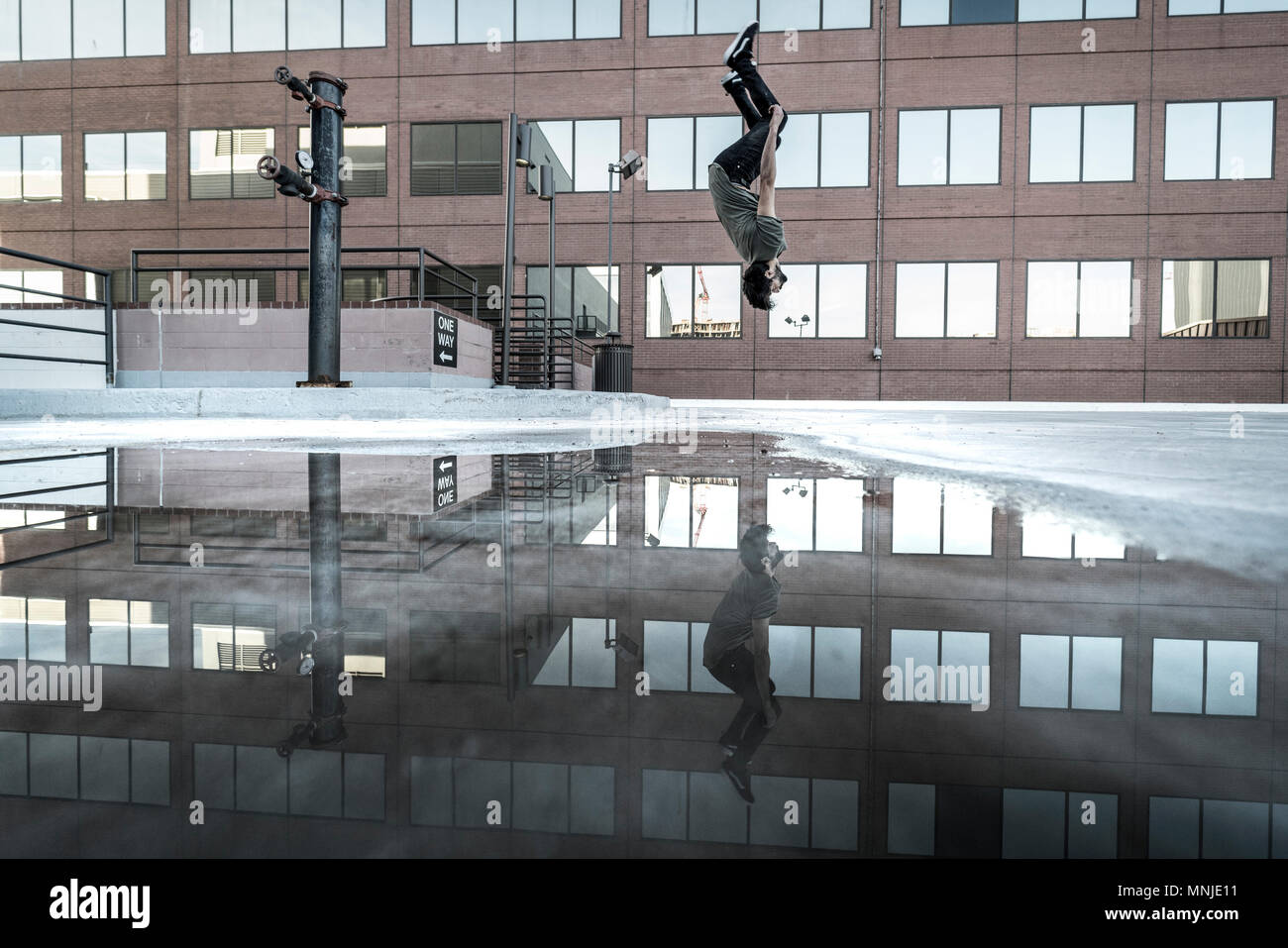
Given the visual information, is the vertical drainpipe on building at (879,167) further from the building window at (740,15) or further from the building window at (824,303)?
the building window at (740,15)

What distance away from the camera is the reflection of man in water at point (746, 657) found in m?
0.94

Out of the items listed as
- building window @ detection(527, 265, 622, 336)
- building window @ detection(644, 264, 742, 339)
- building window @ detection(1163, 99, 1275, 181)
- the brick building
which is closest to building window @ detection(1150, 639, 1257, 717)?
building window @ detection(527, 265, 622, 336)

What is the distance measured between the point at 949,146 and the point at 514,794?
82.8 feet

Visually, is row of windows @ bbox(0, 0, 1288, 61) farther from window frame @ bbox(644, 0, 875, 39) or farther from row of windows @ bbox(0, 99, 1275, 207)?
row of windows @ bbox(0, 99, 1275, 207)

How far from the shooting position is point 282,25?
79.5ft

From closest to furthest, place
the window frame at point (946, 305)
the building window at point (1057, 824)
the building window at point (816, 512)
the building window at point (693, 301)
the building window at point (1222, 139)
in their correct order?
the building window at point (1057, 824) → the building window at point (816, 512) → the building window at point (1222, 139) → the window frame at point (946, 305) → the building window at point (693, 301)

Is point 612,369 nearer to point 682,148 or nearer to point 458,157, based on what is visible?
point 682,148

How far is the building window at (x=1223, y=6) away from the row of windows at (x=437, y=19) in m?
0.03

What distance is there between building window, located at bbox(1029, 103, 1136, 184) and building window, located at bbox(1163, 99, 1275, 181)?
1095 millimetres

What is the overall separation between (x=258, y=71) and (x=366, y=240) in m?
6.26

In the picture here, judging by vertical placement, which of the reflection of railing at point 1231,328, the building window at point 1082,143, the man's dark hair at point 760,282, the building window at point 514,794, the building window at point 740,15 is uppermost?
the building window at point 740,15

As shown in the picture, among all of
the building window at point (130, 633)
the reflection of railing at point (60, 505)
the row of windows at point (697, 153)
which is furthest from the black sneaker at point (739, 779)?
the row of windows at point (697, 153)

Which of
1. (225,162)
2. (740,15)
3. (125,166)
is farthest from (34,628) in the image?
(125,166)

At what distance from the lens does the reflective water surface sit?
79 centimetres
